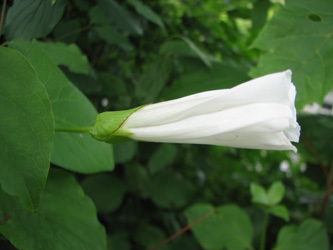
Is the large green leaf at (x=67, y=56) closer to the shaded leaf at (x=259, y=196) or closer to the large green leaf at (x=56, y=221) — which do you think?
the large green leaf at (x=56, y=221)

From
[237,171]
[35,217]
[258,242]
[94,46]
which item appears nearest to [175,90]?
[94,46]

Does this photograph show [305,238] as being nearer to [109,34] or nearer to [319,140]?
[319,140]

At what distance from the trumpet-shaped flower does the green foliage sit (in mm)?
17

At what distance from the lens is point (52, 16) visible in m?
0.47

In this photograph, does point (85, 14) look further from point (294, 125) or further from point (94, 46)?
point (294, 125)

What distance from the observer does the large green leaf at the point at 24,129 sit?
0.94ft

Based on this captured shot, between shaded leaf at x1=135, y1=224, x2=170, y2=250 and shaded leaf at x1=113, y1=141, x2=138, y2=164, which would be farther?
shaded leaf at x1=135, y1=224, x2=170, y2=250

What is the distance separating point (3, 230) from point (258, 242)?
0.72m

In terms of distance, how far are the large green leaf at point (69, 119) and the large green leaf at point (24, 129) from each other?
0.09 m

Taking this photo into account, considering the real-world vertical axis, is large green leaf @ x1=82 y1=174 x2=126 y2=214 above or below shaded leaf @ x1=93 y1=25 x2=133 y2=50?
below

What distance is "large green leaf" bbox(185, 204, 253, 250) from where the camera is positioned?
2.28ft

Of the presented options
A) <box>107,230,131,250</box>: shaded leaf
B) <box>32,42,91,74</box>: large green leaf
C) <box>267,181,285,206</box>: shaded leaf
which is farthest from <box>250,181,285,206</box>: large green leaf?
<box>32,42,91,74</box>: large green leaf

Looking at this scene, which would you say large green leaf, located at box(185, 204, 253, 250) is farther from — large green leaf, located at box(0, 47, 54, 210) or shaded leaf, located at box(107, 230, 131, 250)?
large green leaf, located at box(0, 47, 54, 210)

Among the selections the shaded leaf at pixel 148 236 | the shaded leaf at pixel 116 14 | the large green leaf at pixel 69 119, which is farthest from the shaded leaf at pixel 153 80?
the shaded leaf at pixel 148 236
